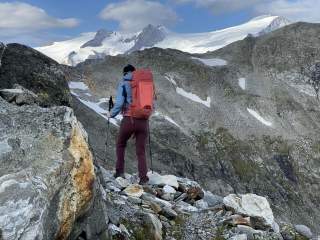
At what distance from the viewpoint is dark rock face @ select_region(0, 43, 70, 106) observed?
1989cm

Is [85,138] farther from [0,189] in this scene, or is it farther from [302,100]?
[302,100]

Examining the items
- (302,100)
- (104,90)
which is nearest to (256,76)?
(302,100)

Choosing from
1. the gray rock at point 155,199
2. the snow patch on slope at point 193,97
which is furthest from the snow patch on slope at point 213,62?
the gray rock at point 155,199

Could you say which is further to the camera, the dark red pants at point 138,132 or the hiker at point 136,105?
the dark red pants at point 138,132

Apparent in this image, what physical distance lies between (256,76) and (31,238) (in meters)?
90.4

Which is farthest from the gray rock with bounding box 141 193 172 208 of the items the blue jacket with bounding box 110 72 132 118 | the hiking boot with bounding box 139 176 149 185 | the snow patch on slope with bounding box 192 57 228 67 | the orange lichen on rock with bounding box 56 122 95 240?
the snow patch on slope with bounding box 192 57 228 67

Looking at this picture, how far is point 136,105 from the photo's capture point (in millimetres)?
15023

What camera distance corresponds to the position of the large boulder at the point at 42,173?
24.6 ft

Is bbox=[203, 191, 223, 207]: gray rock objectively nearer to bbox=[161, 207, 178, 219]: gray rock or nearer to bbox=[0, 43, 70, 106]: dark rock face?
bbox=[161, 207, 178, 219]: gray rock

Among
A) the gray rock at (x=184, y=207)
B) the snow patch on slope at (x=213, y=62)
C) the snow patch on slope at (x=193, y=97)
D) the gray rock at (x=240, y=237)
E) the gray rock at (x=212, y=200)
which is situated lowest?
the snow patch on slope at (x=193, y=97)

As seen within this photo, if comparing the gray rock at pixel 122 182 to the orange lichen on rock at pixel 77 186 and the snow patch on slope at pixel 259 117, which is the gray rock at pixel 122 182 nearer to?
the orange lichen on rock at pixel 77 186

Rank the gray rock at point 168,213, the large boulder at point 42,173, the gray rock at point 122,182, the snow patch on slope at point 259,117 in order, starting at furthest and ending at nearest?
the snow patch on slope at point 259,117 < the gray rock at point 122,182 < the gray rock at point 168,213 < the large boulder at point 42,173

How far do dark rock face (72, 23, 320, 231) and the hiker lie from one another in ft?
96.9

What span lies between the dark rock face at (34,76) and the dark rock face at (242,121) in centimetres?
2146
